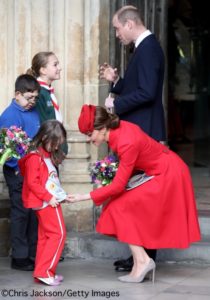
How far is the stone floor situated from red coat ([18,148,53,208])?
64 centimetres

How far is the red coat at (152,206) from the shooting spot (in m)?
8.12

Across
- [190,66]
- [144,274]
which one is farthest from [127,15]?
[190,66]

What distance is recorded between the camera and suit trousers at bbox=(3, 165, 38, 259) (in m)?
8.80

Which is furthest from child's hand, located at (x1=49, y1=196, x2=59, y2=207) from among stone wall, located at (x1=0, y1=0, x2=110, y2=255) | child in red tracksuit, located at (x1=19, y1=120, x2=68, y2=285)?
stone wall, located at (x1=0, y1=0, x2=110, y2=255)

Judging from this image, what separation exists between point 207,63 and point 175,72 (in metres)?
0.82

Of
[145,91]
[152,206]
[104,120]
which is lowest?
[152,206]

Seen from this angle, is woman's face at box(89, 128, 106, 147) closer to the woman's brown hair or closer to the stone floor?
the woman's brown hair

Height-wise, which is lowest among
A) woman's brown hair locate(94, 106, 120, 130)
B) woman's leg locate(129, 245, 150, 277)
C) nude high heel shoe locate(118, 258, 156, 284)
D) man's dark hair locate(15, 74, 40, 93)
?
nude high heel shoe locate(118, 258, 156, 284)

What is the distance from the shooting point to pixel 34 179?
26.8 feet

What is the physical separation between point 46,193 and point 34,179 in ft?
0.46

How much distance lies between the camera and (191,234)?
820 cm

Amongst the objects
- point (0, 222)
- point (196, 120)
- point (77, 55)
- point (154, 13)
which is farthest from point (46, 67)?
point (196, 120)

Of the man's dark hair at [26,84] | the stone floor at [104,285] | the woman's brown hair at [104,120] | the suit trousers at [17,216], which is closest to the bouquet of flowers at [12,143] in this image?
the man's dark hair at [26,84]

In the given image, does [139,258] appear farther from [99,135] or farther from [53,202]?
[99,135]
